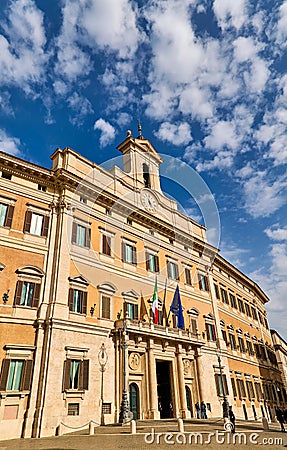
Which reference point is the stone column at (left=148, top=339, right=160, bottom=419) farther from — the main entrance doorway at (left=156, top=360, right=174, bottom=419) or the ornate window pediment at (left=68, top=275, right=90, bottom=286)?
the ornate window pediment at (left=68, top=275, right=90, bottom=286)

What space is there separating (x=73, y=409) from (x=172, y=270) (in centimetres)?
1467

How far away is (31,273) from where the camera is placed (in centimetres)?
1931

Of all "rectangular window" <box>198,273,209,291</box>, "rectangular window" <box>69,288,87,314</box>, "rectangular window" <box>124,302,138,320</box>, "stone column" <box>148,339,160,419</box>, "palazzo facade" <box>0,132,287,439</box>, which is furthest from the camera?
"rectangular window" <box>198,273,209,291</box>

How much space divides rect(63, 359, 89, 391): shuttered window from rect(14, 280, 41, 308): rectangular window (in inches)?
153

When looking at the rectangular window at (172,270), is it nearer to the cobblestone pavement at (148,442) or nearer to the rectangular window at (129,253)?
the rectangular window at (129,253)

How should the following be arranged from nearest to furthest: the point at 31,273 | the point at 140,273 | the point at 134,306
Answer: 1. the point at 31,273
2. the point at 134,306
3. the point at 140,273

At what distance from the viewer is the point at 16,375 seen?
1653cm

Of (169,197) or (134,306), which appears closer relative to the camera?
(134,306)

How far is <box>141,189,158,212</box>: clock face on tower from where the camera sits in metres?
29.1

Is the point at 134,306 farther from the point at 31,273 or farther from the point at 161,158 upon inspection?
the point at 161,158

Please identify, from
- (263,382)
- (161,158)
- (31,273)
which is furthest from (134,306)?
(263,382)

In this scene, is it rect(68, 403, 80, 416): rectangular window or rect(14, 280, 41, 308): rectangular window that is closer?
rect(68, 403, 80, 416): rectangular window

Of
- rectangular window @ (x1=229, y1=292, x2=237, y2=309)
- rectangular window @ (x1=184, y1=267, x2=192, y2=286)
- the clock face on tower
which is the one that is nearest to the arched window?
the clock face on tower

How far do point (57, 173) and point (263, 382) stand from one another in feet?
111
